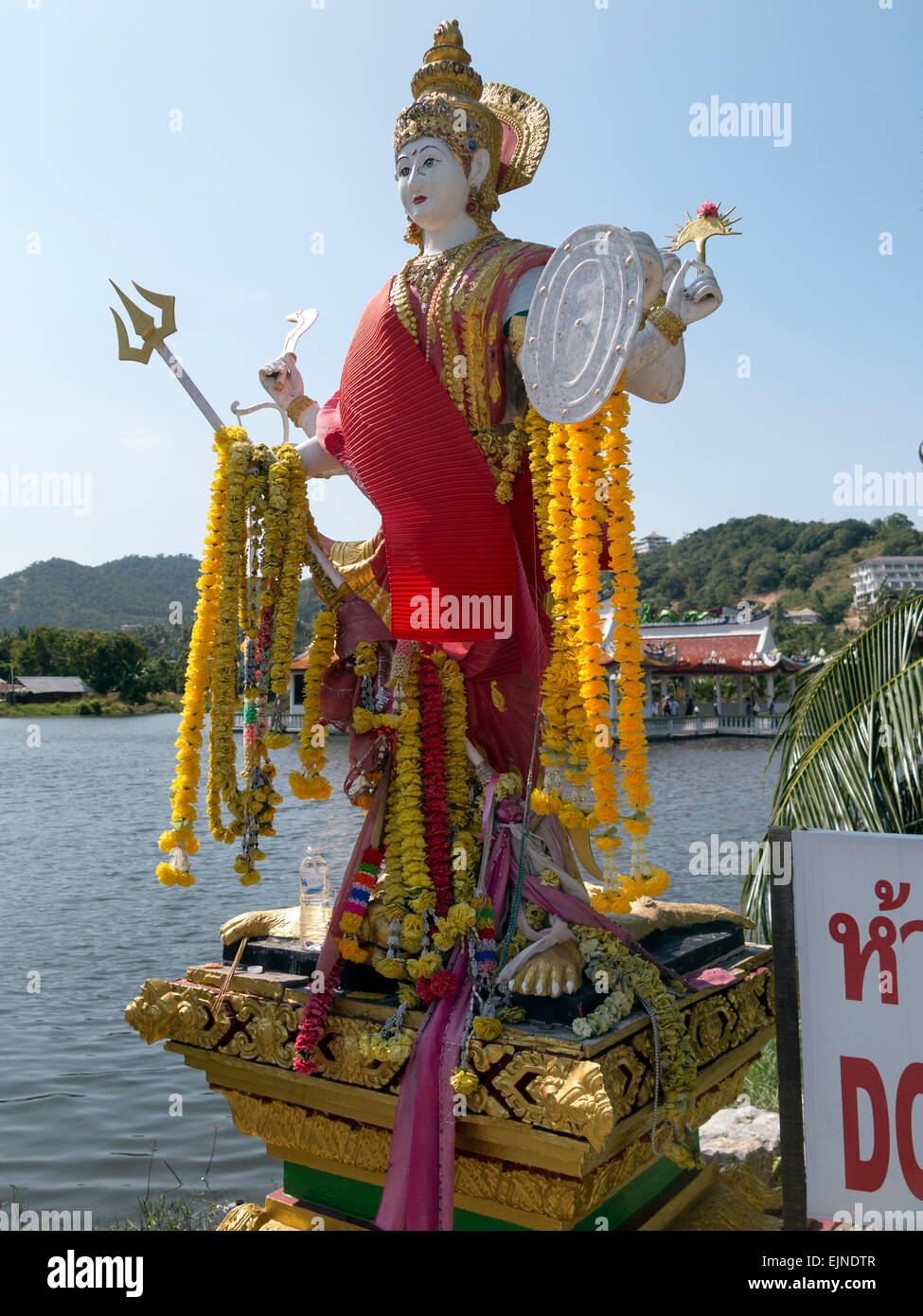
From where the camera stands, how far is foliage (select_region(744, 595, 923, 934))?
4.29 meters

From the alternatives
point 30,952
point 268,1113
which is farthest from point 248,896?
point 268,1113

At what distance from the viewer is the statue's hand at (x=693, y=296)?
2.84m

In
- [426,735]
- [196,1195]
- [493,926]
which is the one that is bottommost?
[196,1195]

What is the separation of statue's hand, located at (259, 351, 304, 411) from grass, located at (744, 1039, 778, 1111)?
13.4ft

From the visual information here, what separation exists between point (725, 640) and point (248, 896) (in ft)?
85.5

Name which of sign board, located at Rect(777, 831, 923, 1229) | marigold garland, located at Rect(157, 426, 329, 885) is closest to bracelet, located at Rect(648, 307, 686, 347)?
marigold garland, located at Rect(157, 426, 329, 885)

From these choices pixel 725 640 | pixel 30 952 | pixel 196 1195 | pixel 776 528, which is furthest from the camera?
pixel 776 528

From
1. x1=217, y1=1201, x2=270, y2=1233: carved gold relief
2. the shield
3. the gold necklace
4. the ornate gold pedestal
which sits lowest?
x1=217, y1=1201, x2=270, y2=1233: carved gold relief

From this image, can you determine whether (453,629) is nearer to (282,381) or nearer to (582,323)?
(582,323)

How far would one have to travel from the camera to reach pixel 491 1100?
9.14 feet

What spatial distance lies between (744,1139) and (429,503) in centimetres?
345

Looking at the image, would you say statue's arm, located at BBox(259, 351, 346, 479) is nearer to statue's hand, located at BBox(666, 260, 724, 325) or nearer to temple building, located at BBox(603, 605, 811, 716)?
statue's hand, located at BBox(666, 260, 724, 325)

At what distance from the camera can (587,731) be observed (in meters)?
2.87
